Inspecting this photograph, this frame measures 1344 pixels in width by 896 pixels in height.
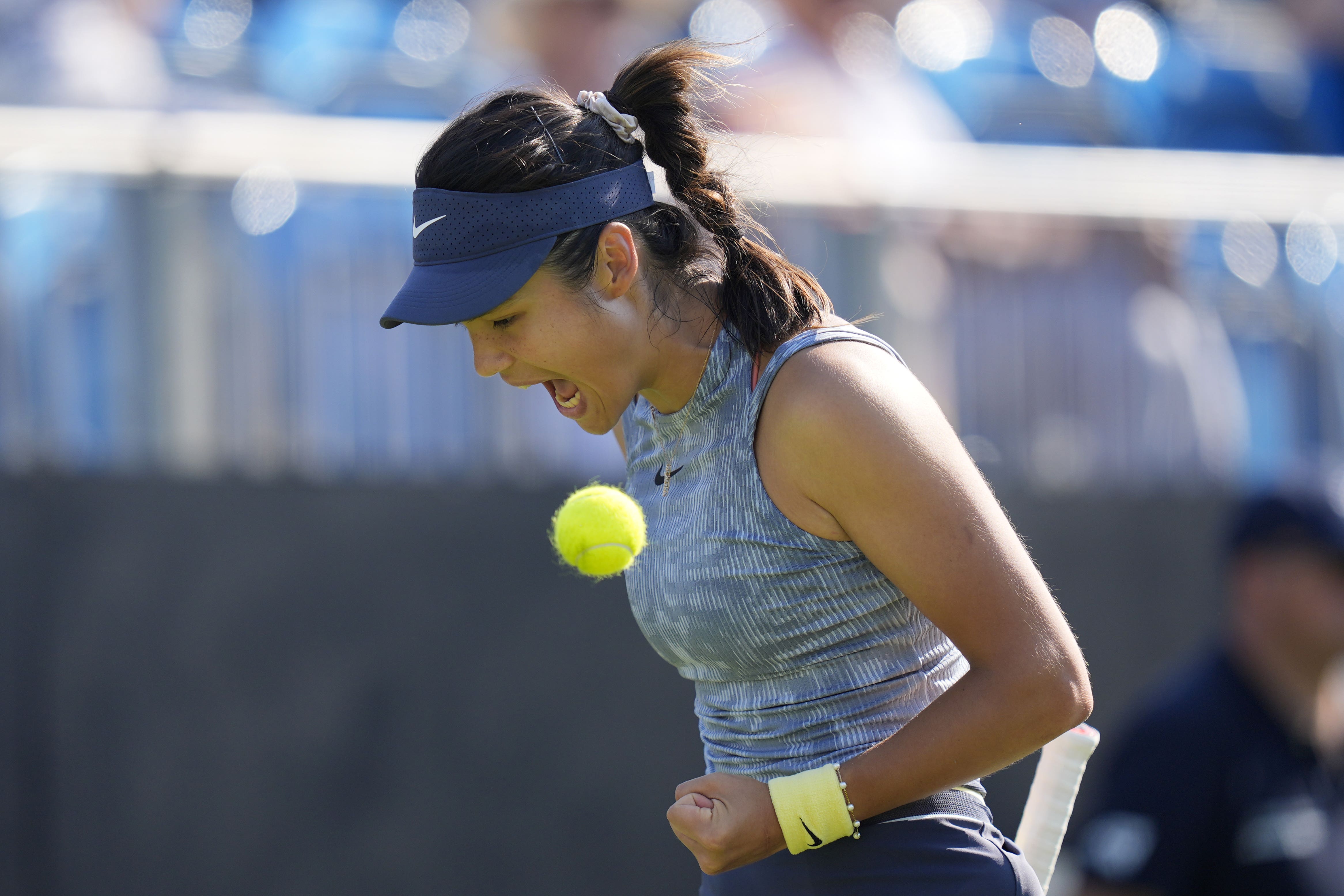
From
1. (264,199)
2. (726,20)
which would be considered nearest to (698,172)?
(264,199)

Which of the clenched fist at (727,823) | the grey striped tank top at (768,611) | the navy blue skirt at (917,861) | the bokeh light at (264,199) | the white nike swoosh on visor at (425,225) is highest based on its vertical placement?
the bokeh light at (264,199)

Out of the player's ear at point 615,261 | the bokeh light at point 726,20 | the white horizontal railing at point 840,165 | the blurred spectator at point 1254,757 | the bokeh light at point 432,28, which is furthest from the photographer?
the bokeh light at point 726,20

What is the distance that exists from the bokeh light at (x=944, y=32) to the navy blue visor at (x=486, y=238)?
4.76m

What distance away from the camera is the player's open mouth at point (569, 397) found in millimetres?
2057

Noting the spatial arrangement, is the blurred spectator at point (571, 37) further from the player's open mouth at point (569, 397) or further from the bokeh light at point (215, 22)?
the player's open mouth at point (569, 397)

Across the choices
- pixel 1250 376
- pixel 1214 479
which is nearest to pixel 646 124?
pixel 1214 479

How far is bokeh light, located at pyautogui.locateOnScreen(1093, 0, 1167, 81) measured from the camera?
6980mm

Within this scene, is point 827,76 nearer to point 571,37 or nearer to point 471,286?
point 571,37

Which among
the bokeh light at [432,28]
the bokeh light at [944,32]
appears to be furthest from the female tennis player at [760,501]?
the bokeh light at [944,32]

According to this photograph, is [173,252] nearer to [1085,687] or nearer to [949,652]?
[949,652]

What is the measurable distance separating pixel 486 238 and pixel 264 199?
266cm

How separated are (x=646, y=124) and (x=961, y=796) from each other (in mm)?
1099

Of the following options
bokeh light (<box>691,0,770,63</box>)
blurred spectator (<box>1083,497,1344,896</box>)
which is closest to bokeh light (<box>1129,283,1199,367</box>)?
blurred spectator (<box>1083,497,1344,896</box>)

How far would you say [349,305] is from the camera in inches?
174
